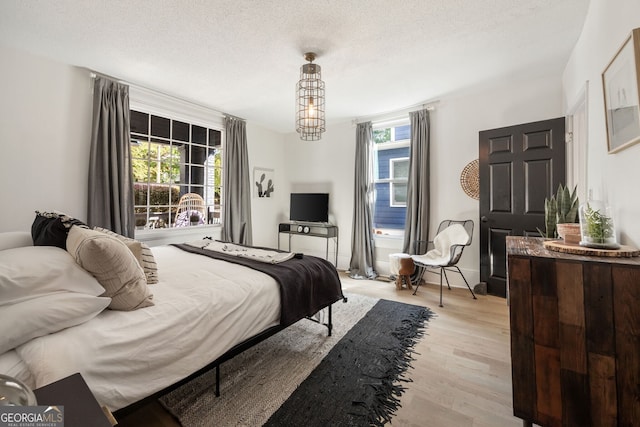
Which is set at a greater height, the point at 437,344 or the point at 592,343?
the point at 592,343

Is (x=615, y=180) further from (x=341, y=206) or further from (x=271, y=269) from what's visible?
(x=341, y=206)

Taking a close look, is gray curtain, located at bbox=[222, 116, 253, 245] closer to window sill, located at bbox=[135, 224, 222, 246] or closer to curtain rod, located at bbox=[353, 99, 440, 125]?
window sill, located at bbox=[135, 224, 222, 246]

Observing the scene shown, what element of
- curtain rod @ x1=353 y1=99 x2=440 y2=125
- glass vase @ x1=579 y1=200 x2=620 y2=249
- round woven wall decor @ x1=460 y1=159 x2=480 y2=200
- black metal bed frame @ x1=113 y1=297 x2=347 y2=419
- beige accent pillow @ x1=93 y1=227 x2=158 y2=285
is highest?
curtain rod @ x1=353 y1=99 x2=440 y2=125

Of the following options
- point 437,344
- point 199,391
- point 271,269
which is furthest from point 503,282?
point 199,391

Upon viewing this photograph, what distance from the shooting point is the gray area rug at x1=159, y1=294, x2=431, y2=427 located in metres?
1.44

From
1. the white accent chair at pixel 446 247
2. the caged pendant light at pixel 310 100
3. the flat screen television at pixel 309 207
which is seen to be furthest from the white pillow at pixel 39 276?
the flat screen television at pixel 309 207

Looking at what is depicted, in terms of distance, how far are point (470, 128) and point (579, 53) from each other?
51.8 inches

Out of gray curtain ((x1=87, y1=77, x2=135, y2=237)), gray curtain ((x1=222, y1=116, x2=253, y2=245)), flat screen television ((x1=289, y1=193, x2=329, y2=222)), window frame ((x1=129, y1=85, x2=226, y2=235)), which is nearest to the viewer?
gray curtain ((x1=87, y1=77, x2=135, y2=237))

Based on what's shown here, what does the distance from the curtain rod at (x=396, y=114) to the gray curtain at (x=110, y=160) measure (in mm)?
3234

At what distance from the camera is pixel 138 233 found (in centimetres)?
329

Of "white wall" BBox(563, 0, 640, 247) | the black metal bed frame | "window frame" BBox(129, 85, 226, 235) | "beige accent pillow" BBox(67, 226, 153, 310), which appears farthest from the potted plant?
"window frame" BBox(129, 85, 226, 235)

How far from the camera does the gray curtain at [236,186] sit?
166 inches

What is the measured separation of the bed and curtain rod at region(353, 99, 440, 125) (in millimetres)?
3476

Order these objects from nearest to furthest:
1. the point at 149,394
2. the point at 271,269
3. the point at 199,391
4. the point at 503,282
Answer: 1. the point at 149,394
2. the point at 199,391
3. the point at 271,269
4. the point at 503,282
